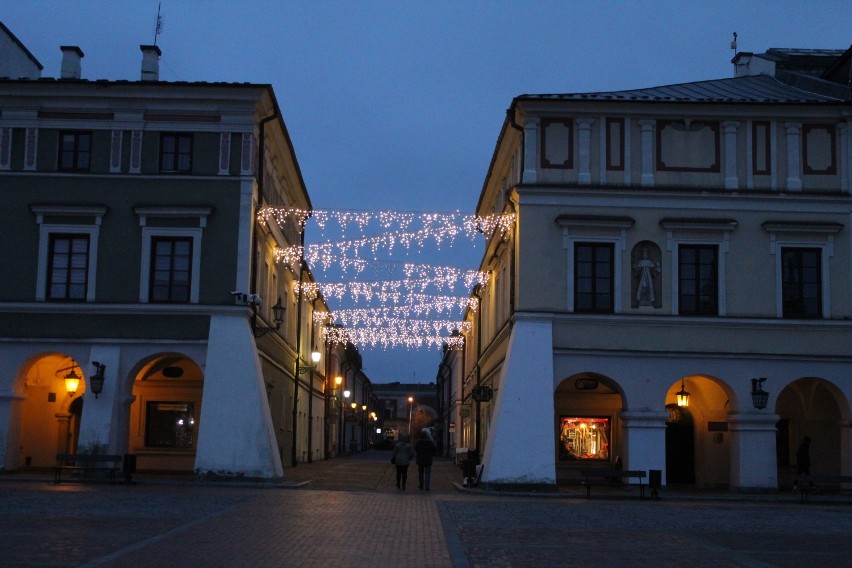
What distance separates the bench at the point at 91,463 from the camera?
2561 centimetres

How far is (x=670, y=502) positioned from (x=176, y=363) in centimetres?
1555

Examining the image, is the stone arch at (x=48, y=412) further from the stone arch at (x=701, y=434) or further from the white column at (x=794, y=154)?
the white column at (x=794, y=154)

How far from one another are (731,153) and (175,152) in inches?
600

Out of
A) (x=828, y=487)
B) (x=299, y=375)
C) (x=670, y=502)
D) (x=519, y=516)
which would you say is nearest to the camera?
(x=519, y=516)

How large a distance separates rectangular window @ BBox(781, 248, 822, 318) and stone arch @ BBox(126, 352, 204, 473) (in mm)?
17382

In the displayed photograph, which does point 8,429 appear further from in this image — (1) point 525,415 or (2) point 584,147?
(2) point 584,147

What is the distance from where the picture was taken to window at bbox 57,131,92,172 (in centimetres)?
2825

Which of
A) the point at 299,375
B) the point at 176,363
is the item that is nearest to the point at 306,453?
the point at 299,375

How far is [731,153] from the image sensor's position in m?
28.1

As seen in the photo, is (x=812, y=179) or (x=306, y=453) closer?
(x=812, y=179)

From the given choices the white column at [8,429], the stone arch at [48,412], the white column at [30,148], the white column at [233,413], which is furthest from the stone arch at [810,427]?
the white column at [30,148]

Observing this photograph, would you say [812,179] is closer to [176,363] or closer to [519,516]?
[519,516]

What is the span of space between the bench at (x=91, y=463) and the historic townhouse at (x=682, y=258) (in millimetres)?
9485

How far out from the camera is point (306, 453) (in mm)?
46812
